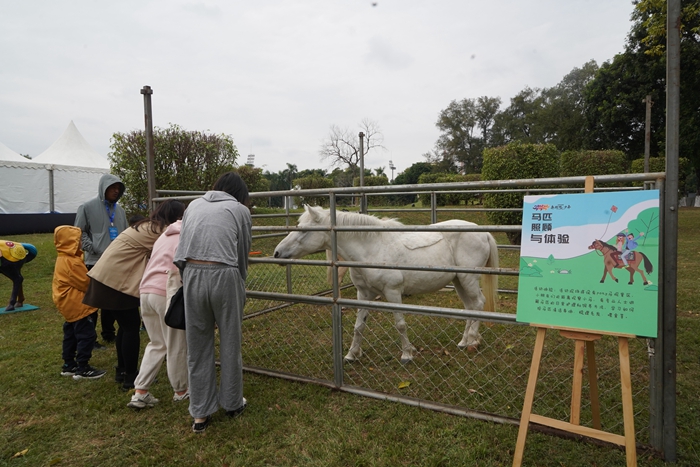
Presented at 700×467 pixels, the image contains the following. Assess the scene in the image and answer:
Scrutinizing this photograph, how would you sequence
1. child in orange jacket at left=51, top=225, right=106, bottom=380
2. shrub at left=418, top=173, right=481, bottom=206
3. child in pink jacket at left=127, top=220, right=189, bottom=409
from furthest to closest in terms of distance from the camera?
shrub at left=418, top=173, right=481, bottom=206, child in orange jacket at left=51, top=225, right=106, bottom=380, child in pink jacket at left=127, top=220, right=189, bottom=409

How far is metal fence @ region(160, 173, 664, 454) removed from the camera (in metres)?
2.86

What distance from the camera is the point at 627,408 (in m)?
1.99

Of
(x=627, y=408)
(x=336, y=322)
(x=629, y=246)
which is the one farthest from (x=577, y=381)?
(x=336, y=322)

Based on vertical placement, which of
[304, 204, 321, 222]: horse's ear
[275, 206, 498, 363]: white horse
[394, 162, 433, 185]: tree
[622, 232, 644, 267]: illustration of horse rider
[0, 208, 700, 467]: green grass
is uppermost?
[394, 162, 433, 185]: tree

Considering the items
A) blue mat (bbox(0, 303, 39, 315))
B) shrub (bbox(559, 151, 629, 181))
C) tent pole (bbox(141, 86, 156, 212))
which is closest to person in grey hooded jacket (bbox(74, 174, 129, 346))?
tent pole (bbox(141, 86, 156, 212))

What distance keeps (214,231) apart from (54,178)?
63.6ft

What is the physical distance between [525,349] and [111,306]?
4042 mm

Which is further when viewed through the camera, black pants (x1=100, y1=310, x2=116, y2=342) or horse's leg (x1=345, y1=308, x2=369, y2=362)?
black pants (x1=100, y1=310, x2=116, y2=342)

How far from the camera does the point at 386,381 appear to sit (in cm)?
365

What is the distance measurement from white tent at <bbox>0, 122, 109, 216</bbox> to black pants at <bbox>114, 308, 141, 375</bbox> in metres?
17.1

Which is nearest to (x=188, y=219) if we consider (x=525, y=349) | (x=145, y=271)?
(x=145, y=271)

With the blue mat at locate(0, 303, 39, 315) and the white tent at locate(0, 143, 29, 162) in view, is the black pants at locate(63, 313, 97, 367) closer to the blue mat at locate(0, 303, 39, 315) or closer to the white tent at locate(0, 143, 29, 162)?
the blue mat at locate(0, 303, 39, 315)

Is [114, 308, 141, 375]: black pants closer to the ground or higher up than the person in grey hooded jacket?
closer to the ground

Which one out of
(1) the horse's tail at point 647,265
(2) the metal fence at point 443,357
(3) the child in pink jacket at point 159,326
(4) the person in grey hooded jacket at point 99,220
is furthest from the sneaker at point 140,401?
(1) the horse's tail at point 647,265
